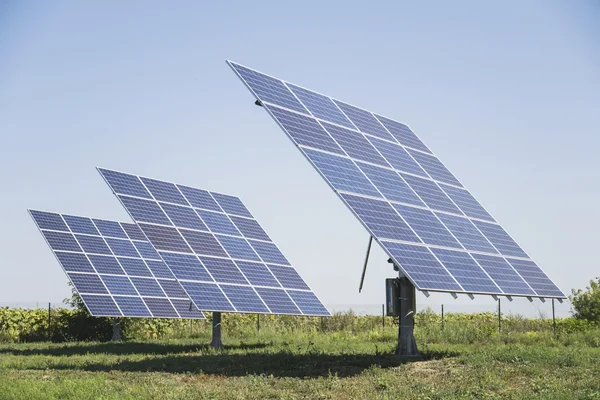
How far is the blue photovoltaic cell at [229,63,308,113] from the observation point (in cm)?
2195

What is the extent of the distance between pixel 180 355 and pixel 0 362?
5896 mm

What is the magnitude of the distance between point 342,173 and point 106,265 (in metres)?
17.9

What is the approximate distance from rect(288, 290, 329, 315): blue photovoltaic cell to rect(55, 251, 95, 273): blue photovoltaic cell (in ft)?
31.3

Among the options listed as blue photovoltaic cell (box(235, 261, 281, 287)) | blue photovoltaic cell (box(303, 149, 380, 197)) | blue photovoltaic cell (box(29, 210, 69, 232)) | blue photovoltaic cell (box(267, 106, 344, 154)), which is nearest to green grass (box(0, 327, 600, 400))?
blue photovoltaic cell (box(235, 261, 281, 287))

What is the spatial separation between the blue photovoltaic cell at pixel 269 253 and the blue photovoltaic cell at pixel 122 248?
7583 mm

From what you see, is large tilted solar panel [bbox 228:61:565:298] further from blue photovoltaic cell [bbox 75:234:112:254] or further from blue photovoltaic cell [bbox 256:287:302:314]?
blue photovoltaic cell [bbox 75:234:112:254]

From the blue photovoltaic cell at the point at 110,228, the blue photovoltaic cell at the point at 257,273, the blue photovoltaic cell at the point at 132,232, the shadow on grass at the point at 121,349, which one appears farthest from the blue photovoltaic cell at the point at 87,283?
the blue photovoltaic cell at the point at 257,273

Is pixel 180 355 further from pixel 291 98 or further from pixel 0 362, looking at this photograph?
pixel 291 98

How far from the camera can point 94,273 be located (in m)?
34.3

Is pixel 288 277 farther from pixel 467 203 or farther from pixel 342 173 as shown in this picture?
pixel 342 173

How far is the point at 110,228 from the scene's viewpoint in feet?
128

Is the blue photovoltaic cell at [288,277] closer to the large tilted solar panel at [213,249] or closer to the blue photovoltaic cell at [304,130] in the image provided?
the large tilted solar panel at [213,249]

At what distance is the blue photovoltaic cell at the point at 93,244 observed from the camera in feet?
117

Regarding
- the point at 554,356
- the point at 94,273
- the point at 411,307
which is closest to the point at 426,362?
the point at 411,307
